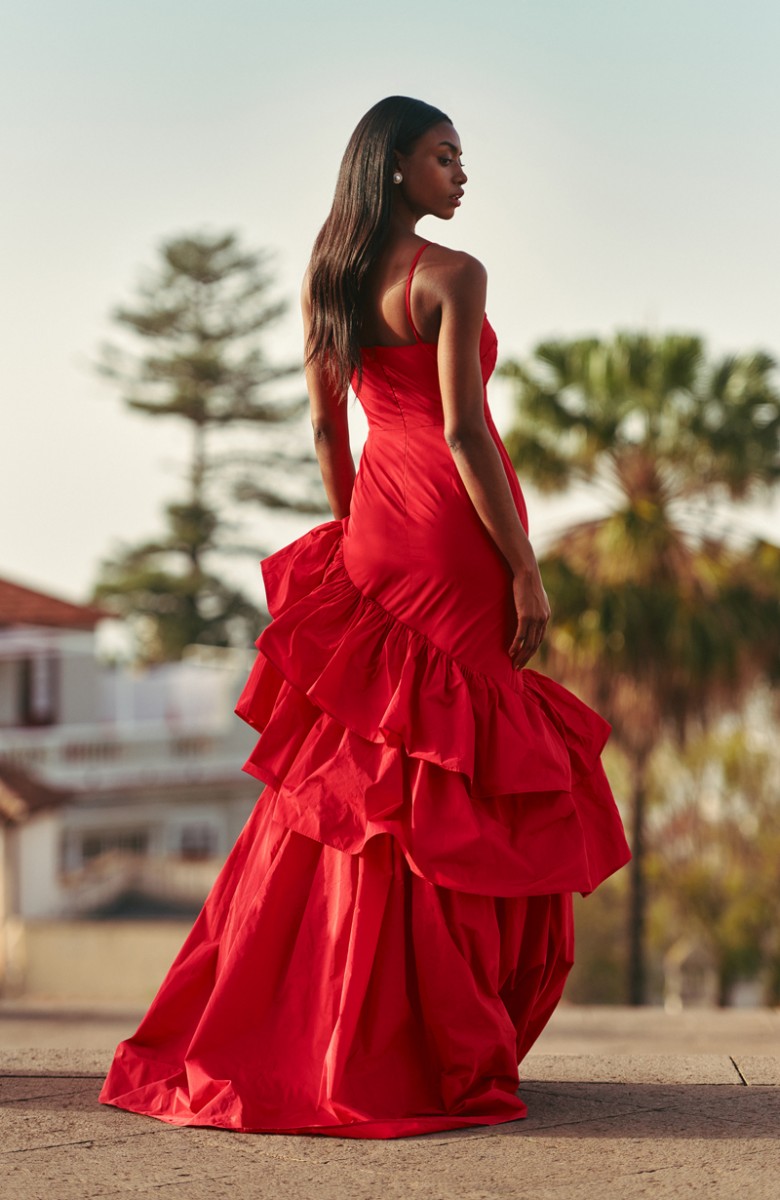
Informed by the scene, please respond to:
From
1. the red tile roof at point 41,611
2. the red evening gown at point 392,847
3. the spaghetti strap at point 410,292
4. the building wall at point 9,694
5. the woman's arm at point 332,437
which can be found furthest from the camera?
the building wall at point 9,694

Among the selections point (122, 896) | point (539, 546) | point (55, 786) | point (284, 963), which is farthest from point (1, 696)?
point (284, 963)

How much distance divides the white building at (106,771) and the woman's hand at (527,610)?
83.9 feet

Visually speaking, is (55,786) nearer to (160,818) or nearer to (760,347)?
(160,818)

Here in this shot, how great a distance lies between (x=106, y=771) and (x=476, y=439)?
95.0 feet

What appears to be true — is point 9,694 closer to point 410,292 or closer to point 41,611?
point 41,611

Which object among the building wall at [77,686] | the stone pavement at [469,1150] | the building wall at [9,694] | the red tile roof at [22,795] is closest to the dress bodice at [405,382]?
the stone pavement at [469,1150]

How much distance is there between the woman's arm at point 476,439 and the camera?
3004 mm

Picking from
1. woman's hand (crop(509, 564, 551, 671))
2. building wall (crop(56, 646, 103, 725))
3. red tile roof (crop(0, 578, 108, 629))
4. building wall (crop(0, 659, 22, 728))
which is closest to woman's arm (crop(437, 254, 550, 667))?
woman's hand (crop(509, 564, 551, 671))

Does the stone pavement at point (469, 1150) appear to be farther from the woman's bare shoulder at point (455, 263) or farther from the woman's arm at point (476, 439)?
the woman's bare shoulder at point (455, 263)

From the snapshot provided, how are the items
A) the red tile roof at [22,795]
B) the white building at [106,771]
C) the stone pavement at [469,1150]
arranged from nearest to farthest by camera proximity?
the stone pavement at [469,1150]
the red tile roof at [22,795]
the white building at [106,771]

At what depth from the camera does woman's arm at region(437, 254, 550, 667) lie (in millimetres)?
3004

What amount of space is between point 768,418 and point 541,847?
15803 mm

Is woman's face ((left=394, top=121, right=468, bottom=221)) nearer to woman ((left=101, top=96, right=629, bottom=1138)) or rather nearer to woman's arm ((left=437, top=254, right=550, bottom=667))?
woman ((left=101, top=96, right=629, bottom=1138))

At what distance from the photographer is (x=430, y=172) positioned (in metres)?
3.17
